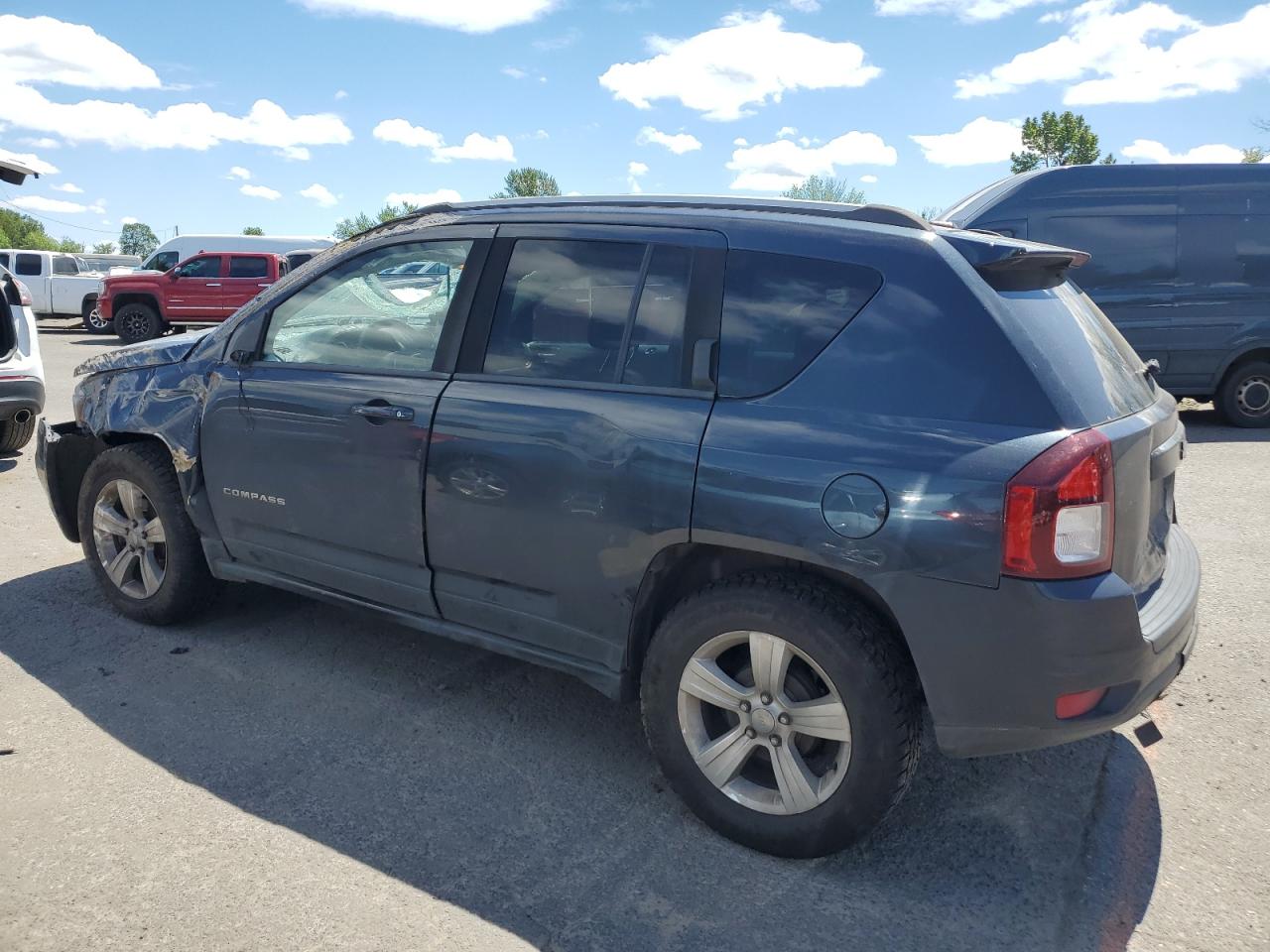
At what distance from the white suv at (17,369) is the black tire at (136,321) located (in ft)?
47.1

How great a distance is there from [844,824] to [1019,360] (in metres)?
1.33

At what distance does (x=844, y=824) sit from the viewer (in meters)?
2.74

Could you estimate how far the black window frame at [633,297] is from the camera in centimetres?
299

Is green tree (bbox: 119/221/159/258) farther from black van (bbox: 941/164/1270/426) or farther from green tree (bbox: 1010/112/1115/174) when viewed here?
black van (bbox: 941/164/1270/426)

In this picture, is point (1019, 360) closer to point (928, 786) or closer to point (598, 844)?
point (928, 786)

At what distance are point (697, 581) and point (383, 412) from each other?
128 cm

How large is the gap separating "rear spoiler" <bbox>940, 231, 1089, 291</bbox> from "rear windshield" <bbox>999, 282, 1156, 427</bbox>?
37 millimetres

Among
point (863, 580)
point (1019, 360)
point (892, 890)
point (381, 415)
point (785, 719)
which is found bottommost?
point (892, 890)

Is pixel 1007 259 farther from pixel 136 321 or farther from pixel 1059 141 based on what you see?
pixel 1059 141

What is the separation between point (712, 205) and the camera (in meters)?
3.28

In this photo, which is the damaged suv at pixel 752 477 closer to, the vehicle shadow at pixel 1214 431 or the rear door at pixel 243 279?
the vehicle shadow at pixel 1214 431

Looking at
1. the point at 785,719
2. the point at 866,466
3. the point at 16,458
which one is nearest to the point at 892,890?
the point at 785,719

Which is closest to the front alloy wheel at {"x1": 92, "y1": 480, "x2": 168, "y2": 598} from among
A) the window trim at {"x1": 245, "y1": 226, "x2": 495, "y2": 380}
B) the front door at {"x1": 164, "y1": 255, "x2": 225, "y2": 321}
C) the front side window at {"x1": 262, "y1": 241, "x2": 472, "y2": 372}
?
the front side window at {"x1": 262, "y1": 241, "x2": 472, "y2": 372}

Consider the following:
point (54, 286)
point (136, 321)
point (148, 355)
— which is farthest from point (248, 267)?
point (148, 355)
